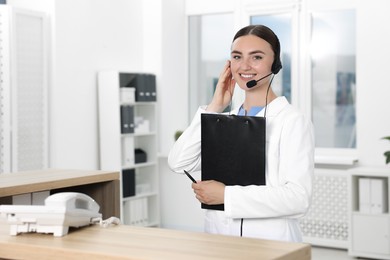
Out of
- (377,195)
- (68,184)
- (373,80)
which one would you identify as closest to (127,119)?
(373,80)

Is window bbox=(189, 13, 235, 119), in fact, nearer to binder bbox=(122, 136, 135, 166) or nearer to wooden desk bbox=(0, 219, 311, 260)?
binder bbox=(122, 136, 135, 166)

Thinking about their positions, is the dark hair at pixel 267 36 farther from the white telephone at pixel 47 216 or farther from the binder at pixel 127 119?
the binder at pixel 127 119

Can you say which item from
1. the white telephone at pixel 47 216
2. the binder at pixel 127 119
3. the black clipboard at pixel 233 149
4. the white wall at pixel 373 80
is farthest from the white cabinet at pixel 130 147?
the white telephone at pixel 47 216

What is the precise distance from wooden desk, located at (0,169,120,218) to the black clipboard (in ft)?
3.04

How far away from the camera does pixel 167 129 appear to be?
7445 mm

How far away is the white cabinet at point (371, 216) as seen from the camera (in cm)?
582

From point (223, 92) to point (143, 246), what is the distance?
868 mm

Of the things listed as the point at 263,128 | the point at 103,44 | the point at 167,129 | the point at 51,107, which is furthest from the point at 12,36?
the point at 263,128

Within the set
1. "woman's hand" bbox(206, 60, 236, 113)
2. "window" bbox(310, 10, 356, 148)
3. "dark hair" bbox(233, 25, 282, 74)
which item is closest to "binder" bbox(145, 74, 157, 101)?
"window" bbox(310, 10, 356, 148)

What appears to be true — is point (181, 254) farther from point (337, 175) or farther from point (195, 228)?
point (195, 228)

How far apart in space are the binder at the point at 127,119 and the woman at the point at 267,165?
4.15 metres

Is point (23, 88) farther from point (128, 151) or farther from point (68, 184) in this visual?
point (68, 184)

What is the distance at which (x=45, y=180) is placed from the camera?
319cm

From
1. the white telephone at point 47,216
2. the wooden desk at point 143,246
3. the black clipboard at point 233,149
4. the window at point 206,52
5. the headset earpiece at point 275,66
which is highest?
the window at point 206,52
